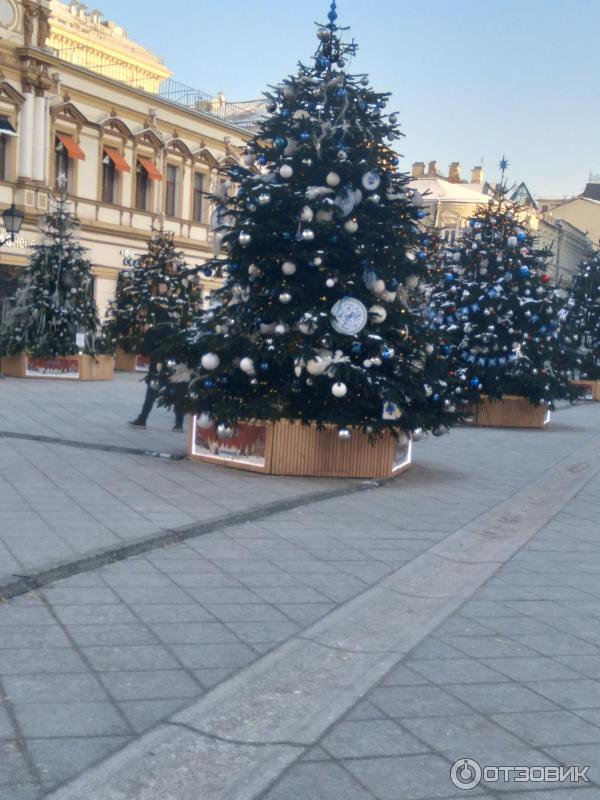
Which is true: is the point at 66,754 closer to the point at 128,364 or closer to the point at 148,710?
the point at 148,710

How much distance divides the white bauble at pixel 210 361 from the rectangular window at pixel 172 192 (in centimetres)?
3081

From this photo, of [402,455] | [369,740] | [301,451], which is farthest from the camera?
[402,455]

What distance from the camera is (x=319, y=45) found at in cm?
1235

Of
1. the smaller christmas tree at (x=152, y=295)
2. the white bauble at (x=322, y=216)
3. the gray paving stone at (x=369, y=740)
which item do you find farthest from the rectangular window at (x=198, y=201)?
the gray paving stone at (x=369, y=740)

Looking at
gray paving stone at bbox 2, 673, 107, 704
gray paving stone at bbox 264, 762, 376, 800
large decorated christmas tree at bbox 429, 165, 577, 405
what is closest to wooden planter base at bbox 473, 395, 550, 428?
large decorated christmas tree at bbox 429, 165, 577, 405

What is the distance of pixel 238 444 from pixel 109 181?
92.0 ft

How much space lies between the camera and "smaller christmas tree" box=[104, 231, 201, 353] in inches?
914

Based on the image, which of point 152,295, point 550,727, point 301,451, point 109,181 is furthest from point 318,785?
point 109,181

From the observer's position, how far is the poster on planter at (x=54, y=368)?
2711 cm

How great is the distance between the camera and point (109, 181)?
3800cm

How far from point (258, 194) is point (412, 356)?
8.63ft

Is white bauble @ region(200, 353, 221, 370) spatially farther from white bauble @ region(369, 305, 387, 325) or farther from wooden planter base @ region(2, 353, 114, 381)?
wooden planter base @ region(2, 353, 114, 381)

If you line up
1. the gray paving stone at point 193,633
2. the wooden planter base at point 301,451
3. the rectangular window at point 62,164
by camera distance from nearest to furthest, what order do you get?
the gray paving stone at point 193,633, the wooden planter base at point 301,451, the rectangular window at point 62,164

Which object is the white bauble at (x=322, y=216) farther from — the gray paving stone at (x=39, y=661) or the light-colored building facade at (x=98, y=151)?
the light-colored building facade at (x=98, y=151)
